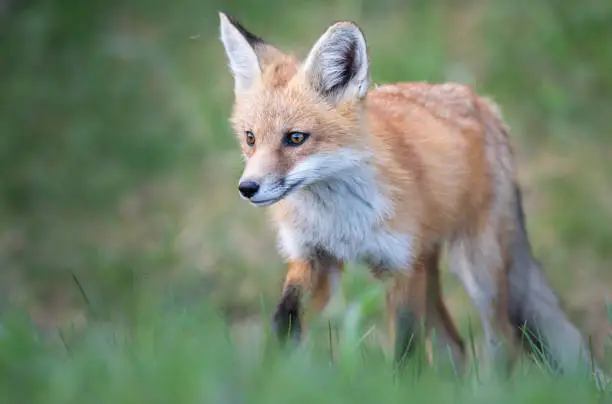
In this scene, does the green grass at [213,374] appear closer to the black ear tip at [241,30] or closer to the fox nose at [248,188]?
the fox nose at [248,188]

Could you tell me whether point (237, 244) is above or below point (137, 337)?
below

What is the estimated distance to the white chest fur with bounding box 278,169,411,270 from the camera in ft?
14.1

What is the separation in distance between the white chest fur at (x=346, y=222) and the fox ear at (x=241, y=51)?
0.61m

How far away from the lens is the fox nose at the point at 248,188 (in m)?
3.81

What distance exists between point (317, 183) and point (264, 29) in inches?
206

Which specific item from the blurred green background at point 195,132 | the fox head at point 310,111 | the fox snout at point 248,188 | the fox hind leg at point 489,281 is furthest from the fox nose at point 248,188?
the blurred green background at point 195,132

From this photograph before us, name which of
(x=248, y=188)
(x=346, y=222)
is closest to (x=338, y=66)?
(x=346, y=222)

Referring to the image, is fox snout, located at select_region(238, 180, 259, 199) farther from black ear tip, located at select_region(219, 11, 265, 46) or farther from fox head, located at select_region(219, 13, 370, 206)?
black ear tip, located at select_region(219, 11, 265, 46)

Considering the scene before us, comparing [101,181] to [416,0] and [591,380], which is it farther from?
[591,380]

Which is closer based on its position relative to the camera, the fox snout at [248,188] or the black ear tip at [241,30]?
the fox snout at [248,188]

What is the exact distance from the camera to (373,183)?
169 inches

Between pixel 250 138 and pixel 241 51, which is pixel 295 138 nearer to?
pixel 250 138

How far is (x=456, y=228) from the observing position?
4801 millimetres

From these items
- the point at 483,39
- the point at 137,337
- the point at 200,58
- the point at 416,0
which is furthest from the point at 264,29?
the point at 137,337
